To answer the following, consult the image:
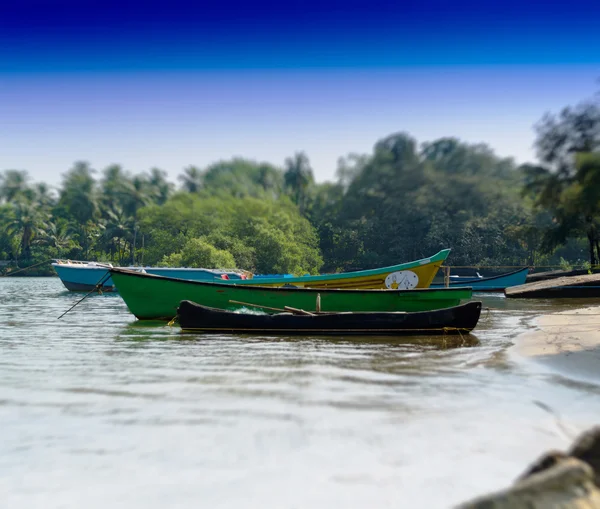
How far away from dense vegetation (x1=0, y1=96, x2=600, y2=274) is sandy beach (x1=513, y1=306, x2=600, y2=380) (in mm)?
15984

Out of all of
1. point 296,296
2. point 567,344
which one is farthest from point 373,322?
point 567,344

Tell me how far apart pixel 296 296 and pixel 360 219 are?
3736cm

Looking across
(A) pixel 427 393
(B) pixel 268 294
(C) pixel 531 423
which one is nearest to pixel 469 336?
(B) pixel 268 294

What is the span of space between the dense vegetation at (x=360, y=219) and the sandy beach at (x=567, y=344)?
16.0 meters

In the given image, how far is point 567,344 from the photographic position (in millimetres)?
9203

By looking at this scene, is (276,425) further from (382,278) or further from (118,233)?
(118,233)

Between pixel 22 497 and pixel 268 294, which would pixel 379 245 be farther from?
pixel 22 497

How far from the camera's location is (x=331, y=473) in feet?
13.4

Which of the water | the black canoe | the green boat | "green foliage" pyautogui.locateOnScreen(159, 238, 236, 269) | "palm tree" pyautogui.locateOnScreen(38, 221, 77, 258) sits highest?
"palm tree" pyautogui.locateOnScreen(38, 221, 77, 258)

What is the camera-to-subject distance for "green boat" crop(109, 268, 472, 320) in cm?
1261

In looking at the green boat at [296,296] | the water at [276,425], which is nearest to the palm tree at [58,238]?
the green boat at [296,296]

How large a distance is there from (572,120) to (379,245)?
23.0 meters

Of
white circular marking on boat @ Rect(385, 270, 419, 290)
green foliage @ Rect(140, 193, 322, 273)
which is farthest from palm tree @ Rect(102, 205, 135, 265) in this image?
white circular marking on boat @ Rect(385, 270, 419, 290)

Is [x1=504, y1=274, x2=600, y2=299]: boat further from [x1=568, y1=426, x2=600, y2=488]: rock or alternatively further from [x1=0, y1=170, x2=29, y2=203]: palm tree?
[x1=0, y1=170, x2=29, y2=203]: palm tree
